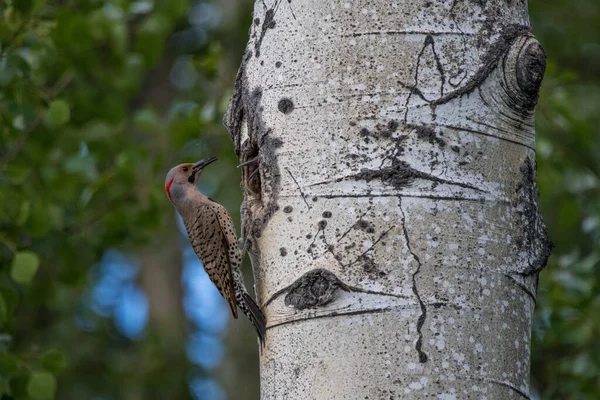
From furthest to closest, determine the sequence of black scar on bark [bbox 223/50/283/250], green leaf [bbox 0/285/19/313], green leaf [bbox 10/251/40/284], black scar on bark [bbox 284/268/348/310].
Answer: green leaf [bbox 0/285/19/313] → green leaf [bbox 10/251/40/284] → black scar on bark [bbox 223/50/283/250] → black scar on bark [bbox 284/268/348/310]

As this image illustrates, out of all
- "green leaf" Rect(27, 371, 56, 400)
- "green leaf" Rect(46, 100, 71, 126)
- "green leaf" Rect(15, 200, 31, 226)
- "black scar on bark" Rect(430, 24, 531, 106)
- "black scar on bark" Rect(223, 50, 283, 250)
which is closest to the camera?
"black scar on bark" Rect(430, 24, 531, 106)

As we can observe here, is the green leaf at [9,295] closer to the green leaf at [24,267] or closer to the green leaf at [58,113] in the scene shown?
the green leaf at [24,267]

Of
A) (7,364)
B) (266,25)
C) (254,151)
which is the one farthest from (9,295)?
(266,25)

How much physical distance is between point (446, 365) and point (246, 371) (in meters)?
7.37

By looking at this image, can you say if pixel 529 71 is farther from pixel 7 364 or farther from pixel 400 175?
pixel 7 364

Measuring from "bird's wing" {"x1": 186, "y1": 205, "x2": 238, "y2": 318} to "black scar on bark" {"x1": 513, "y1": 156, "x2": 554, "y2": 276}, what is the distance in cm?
192

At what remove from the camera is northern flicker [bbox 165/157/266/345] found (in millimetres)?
4188

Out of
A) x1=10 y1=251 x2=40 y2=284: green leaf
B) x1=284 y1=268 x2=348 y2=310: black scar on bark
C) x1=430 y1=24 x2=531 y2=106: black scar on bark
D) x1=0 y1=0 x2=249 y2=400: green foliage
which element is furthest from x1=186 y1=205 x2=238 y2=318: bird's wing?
x1=430 y1=24 x2=531 y2=106: black scar on bark

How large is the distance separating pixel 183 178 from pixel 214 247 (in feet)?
2.42

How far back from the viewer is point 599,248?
15.6ft

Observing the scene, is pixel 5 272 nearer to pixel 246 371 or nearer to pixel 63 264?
pixel 63 264

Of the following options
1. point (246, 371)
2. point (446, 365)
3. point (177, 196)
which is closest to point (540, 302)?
point (177, 196)

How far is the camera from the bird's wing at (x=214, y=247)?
4.21m

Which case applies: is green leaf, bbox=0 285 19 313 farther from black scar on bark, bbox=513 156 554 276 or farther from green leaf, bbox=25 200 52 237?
black scar on bark, bbox=513 156 554 276
